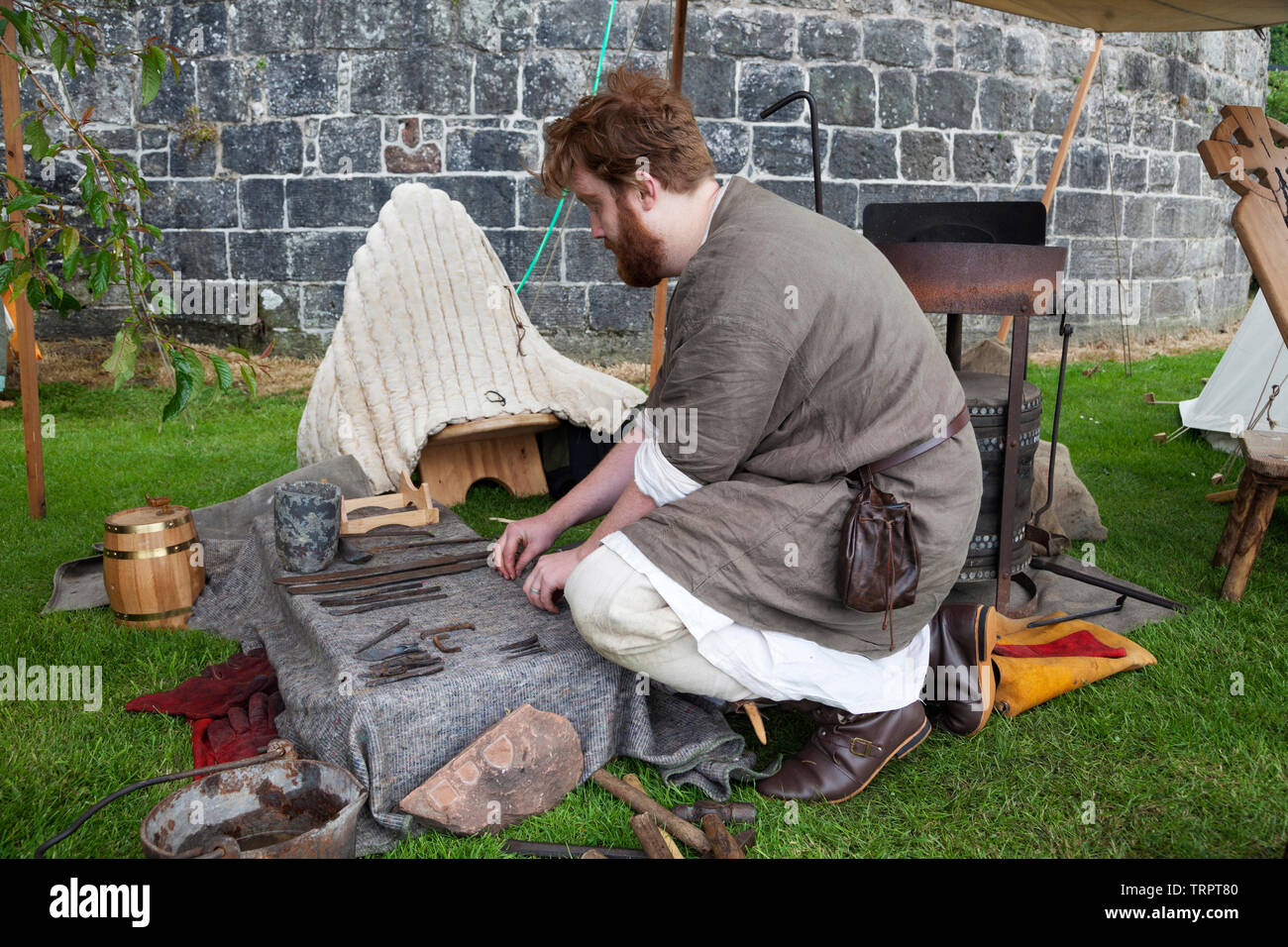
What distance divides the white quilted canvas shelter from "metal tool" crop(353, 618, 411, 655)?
6.08 feet

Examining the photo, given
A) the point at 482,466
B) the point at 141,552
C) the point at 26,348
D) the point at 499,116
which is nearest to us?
the point at 141,552

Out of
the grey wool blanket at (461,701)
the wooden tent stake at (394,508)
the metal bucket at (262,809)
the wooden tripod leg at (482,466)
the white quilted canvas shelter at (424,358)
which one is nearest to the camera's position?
the metal bucket at (262,809)

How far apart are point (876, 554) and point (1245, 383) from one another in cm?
478

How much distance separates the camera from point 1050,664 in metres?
3.09

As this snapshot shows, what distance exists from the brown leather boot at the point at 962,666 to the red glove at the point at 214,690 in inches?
79.0

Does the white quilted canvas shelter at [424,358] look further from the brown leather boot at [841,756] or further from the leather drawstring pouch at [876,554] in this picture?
the leather drawstring pouch at [876,554]

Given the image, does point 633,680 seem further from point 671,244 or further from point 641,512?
point 671,244

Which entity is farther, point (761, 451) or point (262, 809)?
point (761, 451)

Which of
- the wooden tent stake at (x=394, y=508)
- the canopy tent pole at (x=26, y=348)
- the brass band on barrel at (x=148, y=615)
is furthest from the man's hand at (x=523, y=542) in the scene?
the canopy tent pole at (x=26, y=348)

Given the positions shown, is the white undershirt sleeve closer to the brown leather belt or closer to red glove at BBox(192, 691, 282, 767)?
the brown leather belt

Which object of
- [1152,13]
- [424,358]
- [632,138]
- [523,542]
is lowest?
[523,542]

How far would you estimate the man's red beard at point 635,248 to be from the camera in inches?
104

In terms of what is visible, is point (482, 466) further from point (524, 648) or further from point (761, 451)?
point (761, 451)

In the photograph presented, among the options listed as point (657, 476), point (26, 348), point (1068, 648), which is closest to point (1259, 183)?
point (1068, 648)
